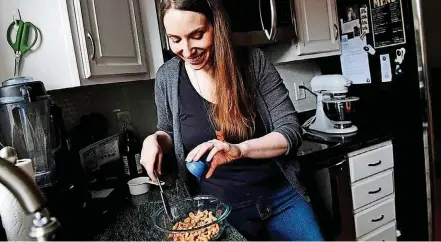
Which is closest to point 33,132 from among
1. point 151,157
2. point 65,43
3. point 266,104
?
point 65,43

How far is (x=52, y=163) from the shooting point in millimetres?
1113

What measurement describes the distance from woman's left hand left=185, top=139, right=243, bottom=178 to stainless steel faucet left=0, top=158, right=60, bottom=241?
1.40ft

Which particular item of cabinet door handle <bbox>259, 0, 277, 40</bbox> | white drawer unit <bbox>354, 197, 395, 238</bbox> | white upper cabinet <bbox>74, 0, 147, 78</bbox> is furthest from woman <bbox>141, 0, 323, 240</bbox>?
white drawer unit <bbox>354, 197, 395, 238</bbox>

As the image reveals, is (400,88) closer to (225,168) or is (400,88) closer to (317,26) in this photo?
(317,26)

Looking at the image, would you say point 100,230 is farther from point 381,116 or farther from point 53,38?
point 381,116

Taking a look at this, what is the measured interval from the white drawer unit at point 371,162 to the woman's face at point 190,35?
0.87 meters


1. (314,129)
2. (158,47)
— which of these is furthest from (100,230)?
(314,129)

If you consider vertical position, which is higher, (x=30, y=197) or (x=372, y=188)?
(x=30, y=197)

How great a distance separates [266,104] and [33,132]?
743mm

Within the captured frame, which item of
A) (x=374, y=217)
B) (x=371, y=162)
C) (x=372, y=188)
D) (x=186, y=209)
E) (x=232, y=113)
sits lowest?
(x=374, y=217)

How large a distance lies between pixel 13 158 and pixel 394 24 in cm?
165

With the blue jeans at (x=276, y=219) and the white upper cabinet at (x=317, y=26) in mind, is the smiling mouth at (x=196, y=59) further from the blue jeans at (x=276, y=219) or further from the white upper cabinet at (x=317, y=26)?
the white upper cabinet at (x=317, y=26)

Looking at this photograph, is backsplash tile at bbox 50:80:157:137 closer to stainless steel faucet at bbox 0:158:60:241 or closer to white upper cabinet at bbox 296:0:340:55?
white upper cabinet at bbox 296:0:340:55

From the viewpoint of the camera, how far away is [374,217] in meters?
1.64
